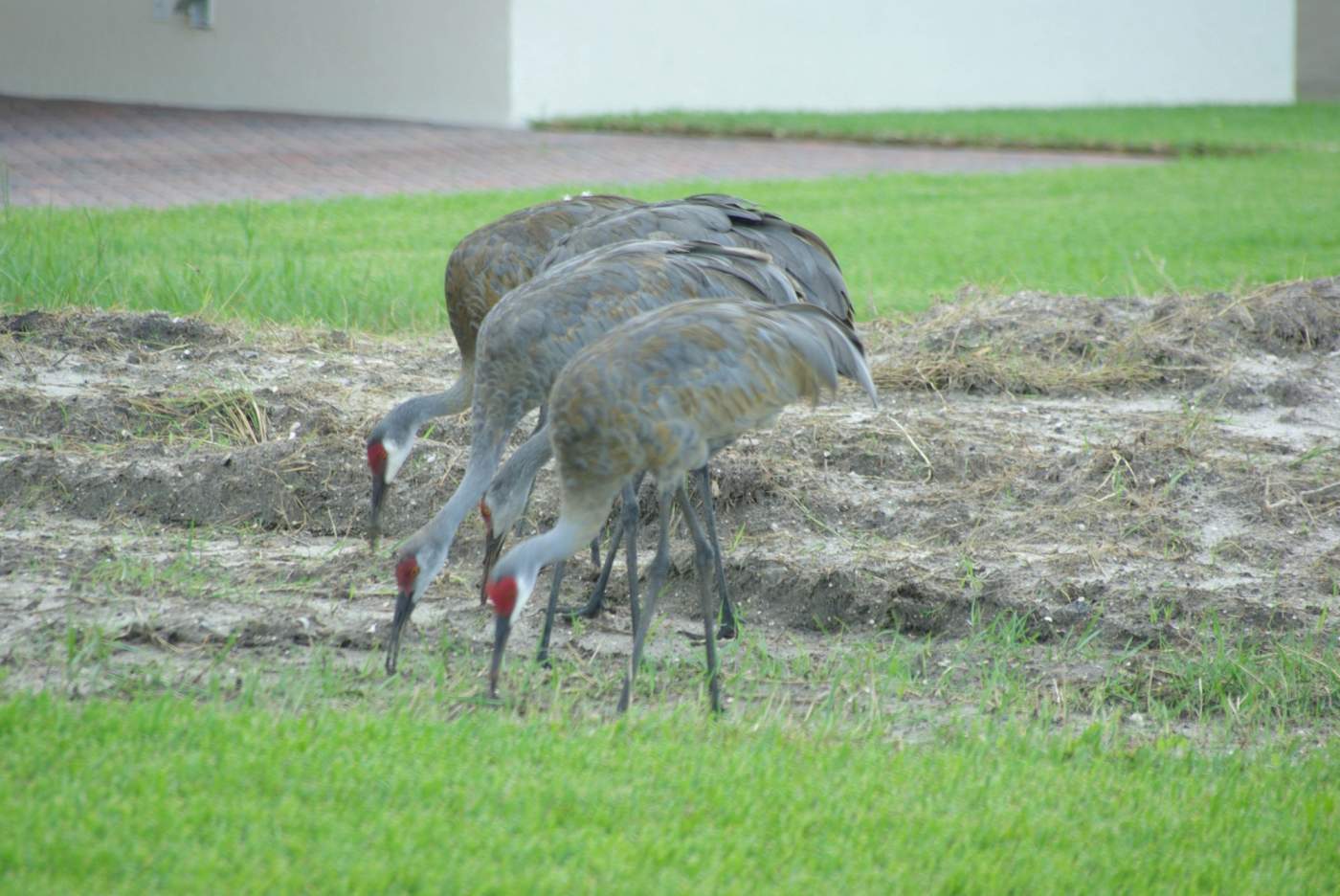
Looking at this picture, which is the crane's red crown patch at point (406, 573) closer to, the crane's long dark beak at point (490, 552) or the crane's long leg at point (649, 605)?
the crane's long dark beak at point (490, 552)

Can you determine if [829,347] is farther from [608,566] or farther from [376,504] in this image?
[376,504]

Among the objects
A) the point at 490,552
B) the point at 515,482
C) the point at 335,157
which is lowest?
the point at 490,552

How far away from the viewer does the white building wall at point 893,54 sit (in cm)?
1780

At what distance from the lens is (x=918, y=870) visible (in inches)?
124

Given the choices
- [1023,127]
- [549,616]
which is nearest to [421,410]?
[549,616]

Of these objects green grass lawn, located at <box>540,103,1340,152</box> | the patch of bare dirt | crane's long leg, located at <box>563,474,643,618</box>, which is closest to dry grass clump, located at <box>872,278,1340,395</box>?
the patch of bare dirt

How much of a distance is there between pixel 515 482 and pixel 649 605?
2.01ft

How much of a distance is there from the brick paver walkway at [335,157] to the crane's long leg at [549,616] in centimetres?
751

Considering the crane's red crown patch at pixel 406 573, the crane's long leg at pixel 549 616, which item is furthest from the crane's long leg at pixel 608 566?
the crane's red crown patch at pixel 406 573

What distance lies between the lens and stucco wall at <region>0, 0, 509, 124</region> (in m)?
16.9

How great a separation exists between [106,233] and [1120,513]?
6314 millimetres

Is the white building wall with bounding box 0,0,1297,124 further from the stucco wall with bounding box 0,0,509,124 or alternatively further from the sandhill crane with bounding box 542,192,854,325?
the sandhill crane with bounding box 542,192,854,325

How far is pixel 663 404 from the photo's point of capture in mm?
4188

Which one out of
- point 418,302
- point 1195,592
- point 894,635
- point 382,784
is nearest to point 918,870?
point 382,784
